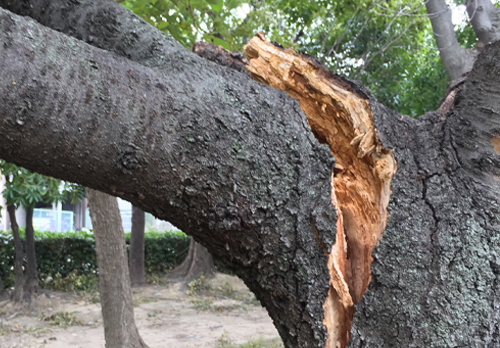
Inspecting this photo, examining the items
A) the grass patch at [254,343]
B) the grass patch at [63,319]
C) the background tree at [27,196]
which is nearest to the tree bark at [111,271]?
the grass patch at [254,343]

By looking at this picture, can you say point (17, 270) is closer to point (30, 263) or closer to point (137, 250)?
point (30, 263)

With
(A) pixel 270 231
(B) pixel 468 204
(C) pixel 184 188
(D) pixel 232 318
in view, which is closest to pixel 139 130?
(C) pixel 184 188

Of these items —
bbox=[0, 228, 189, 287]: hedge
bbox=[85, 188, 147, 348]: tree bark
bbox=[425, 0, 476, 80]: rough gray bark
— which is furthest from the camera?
bbox=[0, 228, 189, 287]: hedge

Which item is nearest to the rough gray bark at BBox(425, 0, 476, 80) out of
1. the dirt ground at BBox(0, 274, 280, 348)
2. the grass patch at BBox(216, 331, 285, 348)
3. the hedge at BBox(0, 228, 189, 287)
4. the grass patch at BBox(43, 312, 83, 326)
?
the grass patch at BBox(216, 331, 285, 348)

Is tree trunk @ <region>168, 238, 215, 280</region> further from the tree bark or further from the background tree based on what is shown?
the tree bark

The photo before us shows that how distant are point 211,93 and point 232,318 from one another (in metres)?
6.79

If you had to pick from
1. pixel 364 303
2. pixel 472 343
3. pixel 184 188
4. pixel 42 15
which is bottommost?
pixel 472 343

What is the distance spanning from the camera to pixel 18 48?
95cm

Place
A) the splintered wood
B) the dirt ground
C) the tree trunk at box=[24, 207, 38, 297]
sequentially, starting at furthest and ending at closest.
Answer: the tree trunk at box=[24, 207, 38, 297]
the dirt ground
the splintered wood

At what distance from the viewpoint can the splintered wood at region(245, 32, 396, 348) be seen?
125 centimetres

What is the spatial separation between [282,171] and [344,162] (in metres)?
0.41

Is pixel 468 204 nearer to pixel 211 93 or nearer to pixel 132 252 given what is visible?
pixel 211 93

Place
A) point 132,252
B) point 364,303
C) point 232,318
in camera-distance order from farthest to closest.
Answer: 1. point 132,252
2. point 232,318
3. point 364,303

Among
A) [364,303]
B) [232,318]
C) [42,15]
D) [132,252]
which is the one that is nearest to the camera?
[364,303]
